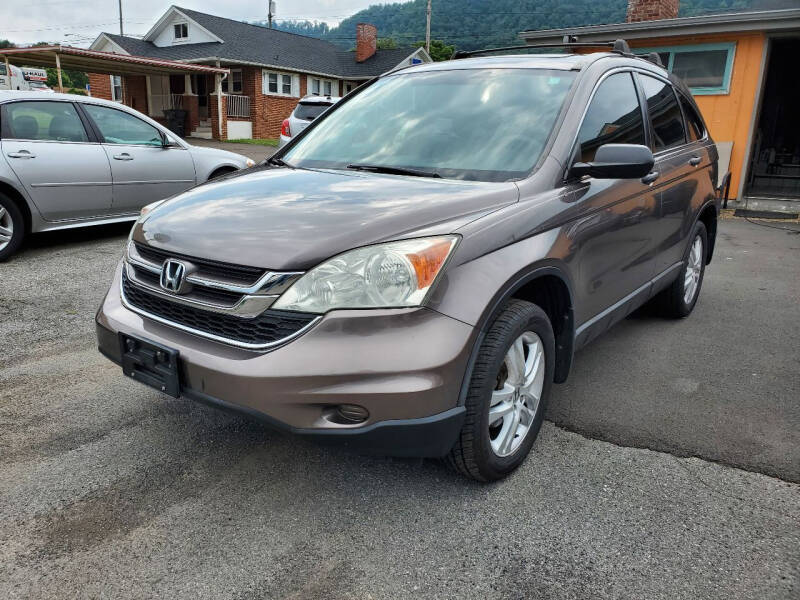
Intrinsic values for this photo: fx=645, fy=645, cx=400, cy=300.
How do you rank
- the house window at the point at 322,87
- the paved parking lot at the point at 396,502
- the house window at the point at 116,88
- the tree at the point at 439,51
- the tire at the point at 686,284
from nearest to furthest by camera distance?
the paved parking lot at the point at 396,502 < the tire at the point at 686,284 < the house window at the point at 116,88 < the house window at the point at 322,87 < the tree at the point at 439,51

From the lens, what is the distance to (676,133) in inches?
176

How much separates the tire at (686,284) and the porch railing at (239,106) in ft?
84.1

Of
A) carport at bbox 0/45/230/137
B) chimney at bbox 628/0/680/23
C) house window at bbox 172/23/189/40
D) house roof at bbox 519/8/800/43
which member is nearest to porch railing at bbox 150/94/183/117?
carport at bbox 0/45/230/137

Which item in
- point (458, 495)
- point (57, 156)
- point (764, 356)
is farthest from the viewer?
point (57, 156)

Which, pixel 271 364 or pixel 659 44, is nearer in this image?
pixel 271 364

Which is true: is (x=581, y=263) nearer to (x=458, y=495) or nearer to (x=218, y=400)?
(x=458, y=495)

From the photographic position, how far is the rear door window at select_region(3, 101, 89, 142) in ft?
20.6

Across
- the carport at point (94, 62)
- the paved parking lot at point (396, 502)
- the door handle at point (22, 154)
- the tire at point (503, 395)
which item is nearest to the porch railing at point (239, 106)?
the carport at point (94, 62)

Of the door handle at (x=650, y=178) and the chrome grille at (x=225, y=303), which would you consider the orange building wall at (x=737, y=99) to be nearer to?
the door handle at (x=650, y=178)

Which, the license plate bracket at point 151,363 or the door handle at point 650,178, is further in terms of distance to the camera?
the door handle at point 650,178

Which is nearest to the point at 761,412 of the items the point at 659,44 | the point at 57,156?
the point at 57,156

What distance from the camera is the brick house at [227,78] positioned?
28250 mm

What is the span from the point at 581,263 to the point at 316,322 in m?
1.43

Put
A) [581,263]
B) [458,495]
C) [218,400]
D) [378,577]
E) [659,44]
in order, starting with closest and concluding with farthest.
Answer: [378,577]
[218,400]
[458,495]
[581,263]
[659,44]
